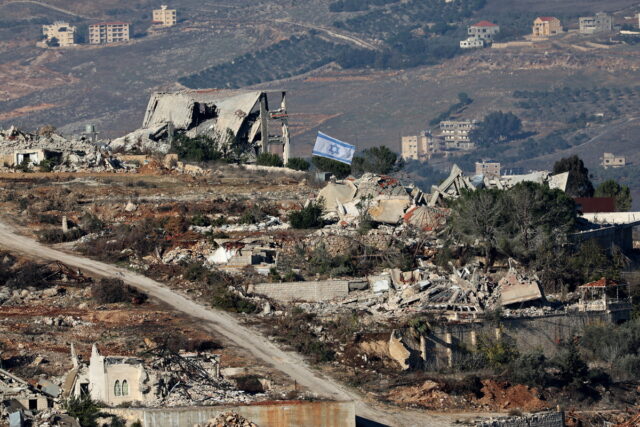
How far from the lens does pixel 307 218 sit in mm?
54188

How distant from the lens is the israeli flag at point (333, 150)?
6688 cm

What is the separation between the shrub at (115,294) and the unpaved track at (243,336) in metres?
0.61

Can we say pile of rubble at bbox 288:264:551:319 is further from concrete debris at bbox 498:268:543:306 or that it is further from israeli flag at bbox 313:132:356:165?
israeli flag at bbox 313:132:356:165

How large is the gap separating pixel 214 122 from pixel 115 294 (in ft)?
96.8

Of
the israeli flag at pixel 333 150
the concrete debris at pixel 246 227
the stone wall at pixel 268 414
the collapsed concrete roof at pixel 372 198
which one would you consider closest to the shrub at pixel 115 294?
the concrete debris at pixel 246 227

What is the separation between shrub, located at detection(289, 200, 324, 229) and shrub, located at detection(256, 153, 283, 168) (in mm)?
14957

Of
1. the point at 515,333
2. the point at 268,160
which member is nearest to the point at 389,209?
the point at 515,333

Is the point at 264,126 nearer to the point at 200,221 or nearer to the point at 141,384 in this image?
the point at 200,221

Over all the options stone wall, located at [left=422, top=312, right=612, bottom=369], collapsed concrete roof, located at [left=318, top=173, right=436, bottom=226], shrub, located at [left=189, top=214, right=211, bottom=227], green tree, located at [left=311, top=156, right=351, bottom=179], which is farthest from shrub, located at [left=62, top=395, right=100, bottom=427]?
green tree, located at [left=311, top=156, right=351, bottom=179]

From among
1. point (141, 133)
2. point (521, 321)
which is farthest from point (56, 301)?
point (141, 133)

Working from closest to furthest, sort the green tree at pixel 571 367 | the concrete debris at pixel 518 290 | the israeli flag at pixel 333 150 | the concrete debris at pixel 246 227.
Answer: the green tree at pixel 571 367
the concrete debris at pixel 518 290
the concrete debris at pixel 246 227
the israeli flag at pixel 333 150

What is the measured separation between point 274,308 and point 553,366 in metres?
7.69

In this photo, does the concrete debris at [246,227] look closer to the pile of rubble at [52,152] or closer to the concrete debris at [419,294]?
the concrete debris at [419,294]

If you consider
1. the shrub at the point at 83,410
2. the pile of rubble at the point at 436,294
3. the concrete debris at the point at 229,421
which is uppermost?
the pile of rubble at the point at 436,294
